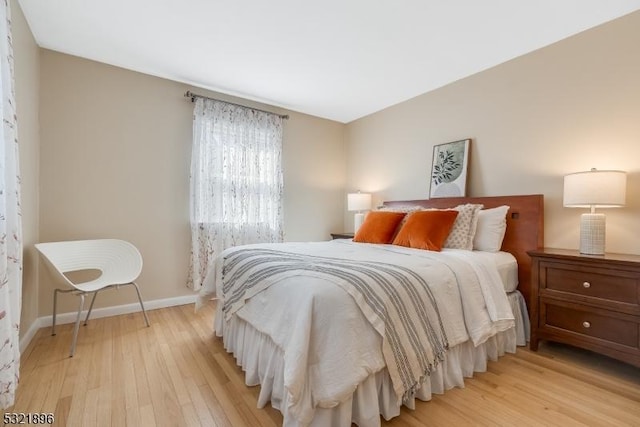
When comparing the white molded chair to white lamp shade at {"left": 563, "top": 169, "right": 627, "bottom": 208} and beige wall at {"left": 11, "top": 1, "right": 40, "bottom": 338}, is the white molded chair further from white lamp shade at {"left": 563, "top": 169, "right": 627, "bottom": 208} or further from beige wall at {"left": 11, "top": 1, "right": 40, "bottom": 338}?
white lamp shade at {"left": 563, "top": 169, "right": 627, "bottom": 208}

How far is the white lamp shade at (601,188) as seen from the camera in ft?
6.14

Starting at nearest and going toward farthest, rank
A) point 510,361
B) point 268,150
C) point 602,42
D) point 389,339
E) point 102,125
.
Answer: point 389,339 → point 510,361 → point 602,42 → point 102,125 → point 268,150

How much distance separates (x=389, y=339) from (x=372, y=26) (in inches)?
86.6

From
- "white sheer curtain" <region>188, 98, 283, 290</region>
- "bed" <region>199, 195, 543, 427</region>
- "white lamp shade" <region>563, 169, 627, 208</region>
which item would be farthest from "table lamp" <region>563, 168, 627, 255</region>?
"white sheer curtain" <region>188, 98, 283, 290</region>

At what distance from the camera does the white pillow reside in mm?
2449

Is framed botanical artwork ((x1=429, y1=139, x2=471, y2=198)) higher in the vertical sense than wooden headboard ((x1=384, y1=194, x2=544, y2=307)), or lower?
higher

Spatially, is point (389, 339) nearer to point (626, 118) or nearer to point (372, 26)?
point (372, 26)

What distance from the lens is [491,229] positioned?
246 centimetres

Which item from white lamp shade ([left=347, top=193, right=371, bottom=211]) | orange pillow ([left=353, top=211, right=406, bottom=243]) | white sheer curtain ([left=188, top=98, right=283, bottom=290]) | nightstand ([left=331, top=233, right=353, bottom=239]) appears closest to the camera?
orange pillow ([left=353, top=211, right=406, bottom=243])

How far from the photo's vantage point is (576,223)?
227 centimetres

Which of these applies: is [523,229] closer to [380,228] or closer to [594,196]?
[594,196]

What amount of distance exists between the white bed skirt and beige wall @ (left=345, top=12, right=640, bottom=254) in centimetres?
94

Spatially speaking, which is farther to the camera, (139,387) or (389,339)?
(139,387)

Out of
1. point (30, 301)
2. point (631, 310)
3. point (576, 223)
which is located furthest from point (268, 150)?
point (631, 310)
